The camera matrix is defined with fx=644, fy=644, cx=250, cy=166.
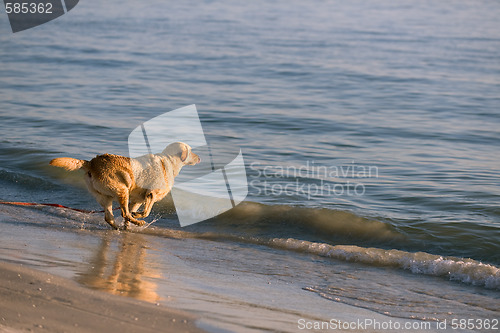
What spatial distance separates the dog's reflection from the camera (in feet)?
16.7

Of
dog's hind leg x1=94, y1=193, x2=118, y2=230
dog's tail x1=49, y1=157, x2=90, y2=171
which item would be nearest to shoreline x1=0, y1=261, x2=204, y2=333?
dog's tail x1=49, y1=157, x2=90, y2=171

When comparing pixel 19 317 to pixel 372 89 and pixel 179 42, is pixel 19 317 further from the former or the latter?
pixel 179 42

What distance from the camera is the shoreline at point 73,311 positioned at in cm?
426

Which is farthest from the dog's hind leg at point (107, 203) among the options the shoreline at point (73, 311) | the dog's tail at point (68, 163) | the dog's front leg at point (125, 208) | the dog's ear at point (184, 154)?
the shoreline at point (73, 311)

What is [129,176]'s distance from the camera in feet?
22.2

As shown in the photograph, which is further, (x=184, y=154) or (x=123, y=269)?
(x=184, y=154)

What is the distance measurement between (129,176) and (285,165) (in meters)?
4.46

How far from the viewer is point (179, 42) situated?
80.9 feet

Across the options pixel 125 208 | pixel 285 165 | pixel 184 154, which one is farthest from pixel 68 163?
pixel 285 165

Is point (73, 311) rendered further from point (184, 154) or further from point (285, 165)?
point (285, 165)

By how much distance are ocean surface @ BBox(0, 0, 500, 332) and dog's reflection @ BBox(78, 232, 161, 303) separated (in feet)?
0.10

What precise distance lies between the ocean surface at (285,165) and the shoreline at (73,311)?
0.78ft

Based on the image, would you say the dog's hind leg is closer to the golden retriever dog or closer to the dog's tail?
the golden retriever dog

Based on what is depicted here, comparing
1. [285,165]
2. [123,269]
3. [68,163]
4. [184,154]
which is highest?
[68,163]
